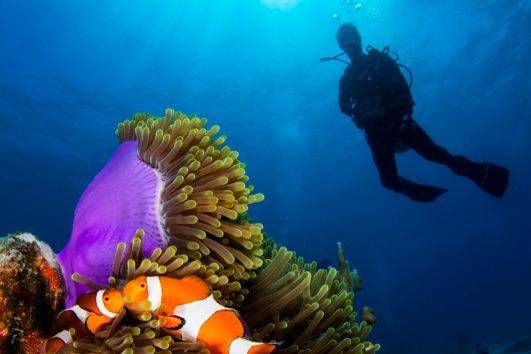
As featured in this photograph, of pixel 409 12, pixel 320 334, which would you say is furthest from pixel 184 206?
pixel 409 12

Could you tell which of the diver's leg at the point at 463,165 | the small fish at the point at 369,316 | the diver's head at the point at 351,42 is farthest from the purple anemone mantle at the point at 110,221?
the diver's head at the point at 351,42

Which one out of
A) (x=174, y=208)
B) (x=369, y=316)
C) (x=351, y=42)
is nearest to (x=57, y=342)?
(x=174, y=208)

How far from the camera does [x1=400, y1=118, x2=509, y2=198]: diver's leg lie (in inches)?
316

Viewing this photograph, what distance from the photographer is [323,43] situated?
25.9m

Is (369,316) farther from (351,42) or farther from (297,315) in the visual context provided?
(351,42)

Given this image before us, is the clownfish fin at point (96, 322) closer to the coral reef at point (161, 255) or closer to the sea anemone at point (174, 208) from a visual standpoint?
the coral reef at point (161, 255)

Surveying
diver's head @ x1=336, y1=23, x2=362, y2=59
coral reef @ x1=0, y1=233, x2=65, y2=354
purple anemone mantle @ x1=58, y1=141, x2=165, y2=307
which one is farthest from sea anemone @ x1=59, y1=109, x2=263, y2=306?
diver's head @ x1=336, y1=23, x2=362, y2=59

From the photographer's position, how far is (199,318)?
1.77 meters

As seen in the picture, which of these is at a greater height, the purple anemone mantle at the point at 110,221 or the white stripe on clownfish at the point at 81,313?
the purple anemone mantle at the point at 110,221

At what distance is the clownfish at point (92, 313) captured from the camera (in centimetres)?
171

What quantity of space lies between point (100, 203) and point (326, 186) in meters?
47.4

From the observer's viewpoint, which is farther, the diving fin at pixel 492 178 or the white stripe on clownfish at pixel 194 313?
the diving fin at pixel 492 178

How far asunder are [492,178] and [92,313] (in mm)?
8115

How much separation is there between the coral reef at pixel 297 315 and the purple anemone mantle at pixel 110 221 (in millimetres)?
752
